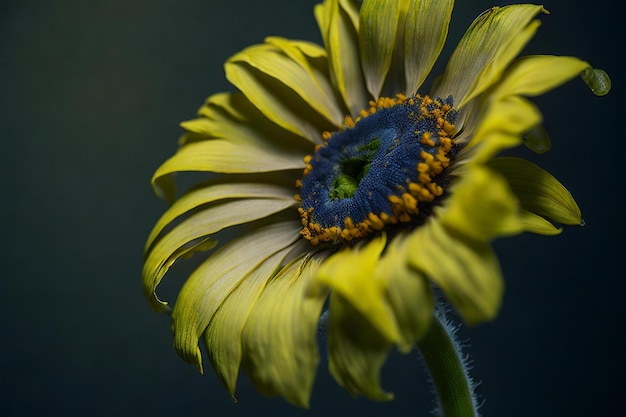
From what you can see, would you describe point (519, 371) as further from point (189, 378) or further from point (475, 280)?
point (475, 280)

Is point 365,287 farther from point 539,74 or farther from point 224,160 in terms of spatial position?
point 224,160

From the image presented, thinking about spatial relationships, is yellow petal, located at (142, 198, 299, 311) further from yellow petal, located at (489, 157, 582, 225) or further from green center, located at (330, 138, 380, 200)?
yellow petal, located at (489, 157, 582, 225)

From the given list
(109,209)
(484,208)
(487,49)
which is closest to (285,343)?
(484,208)

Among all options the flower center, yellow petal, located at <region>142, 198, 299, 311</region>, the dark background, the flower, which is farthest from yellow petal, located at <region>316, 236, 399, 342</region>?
the dark background

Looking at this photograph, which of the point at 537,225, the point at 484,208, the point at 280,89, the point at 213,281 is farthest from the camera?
the point at 280,89

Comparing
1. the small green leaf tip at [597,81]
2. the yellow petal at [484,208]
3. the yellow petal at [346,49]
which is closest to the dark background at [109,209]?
the yellow petal at [346,49]

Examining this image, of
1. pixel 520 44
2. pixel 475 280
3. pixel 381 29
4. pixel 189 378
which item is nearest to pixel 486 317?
pixel 475 280
